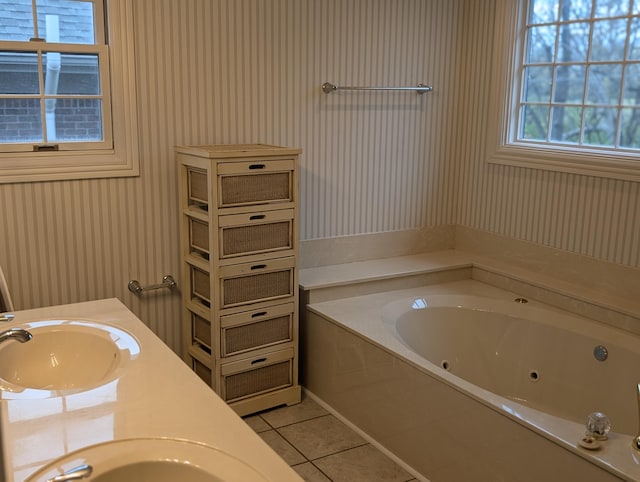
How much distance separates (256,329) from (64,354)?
43.6 inches

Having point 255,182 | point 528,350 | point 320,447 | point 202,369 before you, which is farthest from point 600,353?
point 202,369

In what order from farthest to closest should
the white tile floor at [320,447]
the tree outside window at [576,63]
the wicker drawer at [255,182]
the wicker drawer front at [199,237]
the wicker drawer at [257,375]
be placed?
the tree outside window at [576,63] → the wicker drawer at [257,375] → the wicker drawer front at [199,237] → the wicker drawer at [255,182] → the white tile floor at [320,447]

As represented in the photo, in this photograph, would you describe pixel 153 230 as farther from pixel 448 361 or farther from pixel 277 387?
pixel 448 361

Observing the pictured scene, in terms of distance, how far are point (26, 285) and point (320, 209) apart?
1.47m

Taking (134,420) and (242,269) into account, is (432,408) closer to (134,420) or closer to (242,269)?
(242,269)

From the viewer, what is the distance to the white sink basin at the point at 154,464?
136 cm

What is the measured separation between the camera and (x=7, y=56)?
8.95ft

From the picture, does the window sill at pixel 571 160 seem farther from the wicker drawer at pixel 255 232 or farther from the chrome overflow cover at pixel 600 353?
the wicker drawer at pixel 255 232

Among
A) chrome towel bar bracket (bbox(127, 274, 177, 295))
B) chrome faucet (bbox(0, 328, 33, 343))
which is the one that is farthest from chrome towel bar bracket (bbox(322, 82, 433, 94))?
chrome faucet (bbox(0, 328, 33, 343))

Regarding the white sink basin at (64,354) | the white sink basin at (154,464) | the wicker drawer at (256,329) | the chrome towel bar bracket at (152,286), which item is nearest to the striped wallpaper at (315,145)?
the chrome towel bar bracket at (152,286)

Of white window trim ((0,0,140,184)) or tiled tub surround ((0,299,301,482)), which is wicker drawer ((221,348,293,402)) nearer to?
white window trim ((0,0,140,184))

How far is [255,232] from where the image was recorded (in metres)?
3.00

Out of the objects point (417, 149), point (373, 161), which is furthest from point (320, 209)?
point (417, 149)

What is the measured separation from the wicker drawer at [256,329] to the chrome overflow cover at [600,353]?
136cm
